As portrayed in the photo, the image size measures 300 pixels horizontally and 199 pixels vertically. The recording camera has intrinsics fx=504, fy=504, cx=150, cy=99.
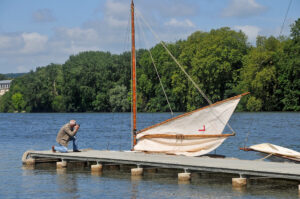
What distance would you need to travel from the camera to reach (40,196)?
17.9 metres

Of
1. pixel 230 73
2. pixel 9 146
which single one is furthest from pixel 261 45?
pixel 9 146

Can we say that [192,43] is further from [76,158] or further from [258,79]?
[76,158]

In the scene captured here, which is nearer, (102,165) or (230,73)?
(102,165)

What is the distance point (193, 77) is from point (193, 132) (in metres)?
67.8

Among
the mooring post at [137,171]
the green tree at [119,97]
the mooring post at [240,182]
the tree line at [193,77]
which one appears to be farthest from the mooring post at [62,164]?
the green tree at [119,97]

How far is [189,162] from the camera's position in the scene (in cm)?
1961

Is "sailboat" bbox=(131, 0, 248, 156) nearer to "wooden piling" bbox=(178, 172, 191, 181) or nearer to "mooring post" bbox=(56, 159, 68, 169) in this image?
"wooden piling" bbox=(178, 172, 191, 181)

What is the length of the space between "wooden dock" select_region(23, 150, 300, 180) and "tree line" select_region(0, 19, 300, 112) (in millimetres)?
40485

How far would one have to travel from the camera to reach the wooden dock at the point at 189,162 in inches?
672

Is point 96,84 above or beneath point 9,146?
above

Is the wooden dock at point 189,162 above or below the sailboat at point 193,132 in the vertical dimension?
below

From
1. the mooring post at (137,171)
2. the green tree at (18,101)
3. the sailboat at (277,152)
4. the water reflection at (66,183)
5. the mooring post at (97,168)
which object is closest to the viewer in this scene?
the water reflection at (66,183)

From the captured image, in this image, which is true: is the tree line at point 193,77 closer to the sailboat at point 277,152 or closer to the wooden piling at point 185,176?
the sailboat at point 277,152

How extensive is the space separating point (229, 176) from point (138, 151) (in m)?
5.45
